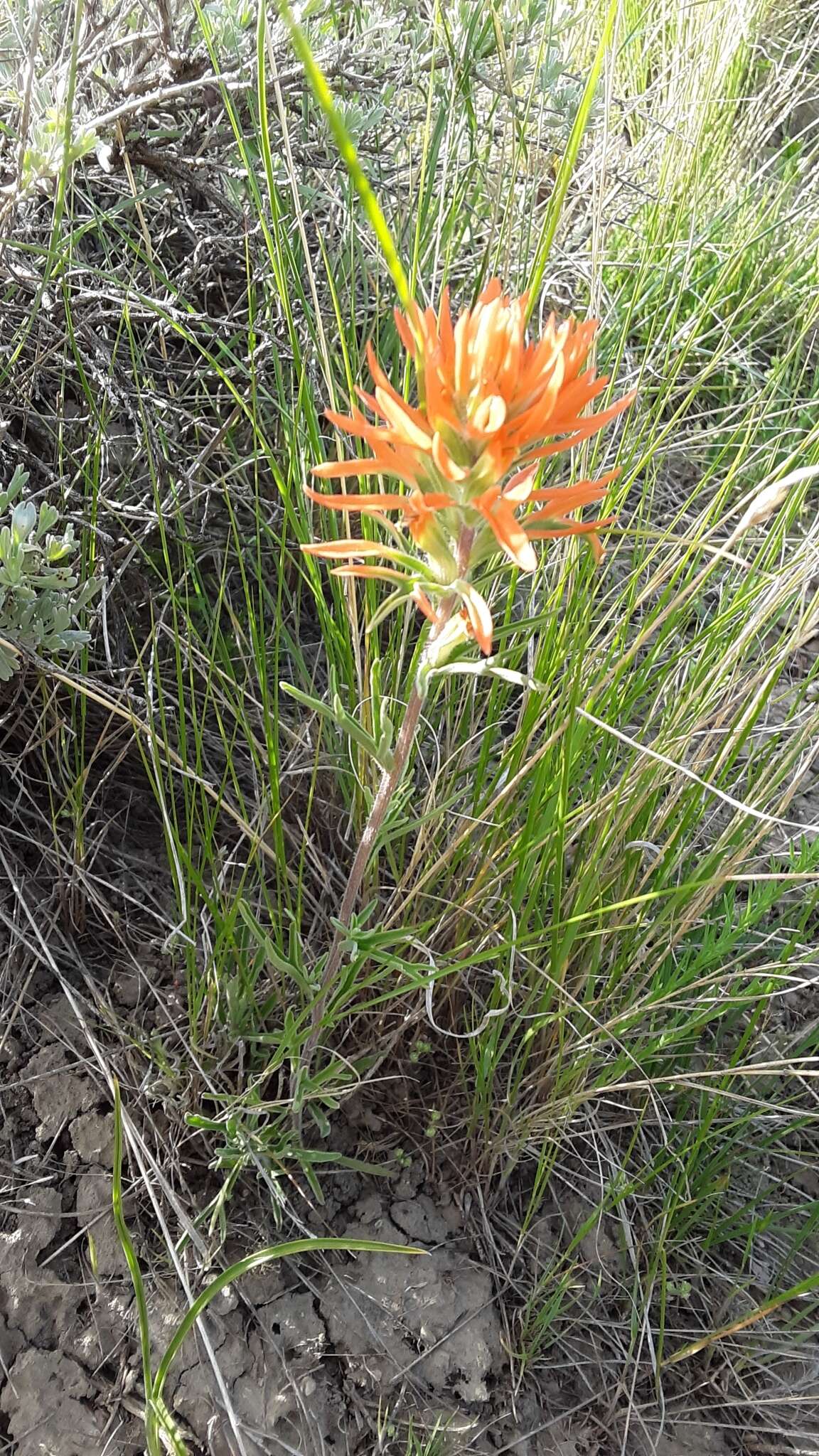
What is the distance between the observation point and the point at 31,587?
1192mm

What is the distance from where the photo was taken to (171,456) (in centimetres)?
154

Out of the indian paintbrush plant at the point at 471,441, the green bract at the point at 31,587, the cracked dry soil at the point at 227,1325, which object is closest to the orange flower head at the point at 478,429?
the indian paintbrush plant at the point at 471,441

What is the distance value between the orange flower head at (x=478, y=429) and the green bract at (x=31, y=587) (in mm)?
532

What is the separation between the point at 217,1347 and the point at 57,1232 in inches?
9.2

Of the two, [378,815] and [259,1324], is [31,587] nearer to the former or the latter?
[378,815]

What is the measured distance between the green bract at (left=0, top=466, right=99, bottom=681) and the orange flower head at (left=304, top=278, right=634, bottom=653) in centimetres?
53

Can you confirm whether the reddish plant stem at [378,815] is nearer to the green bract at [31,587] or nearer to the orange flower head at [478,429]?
the orange flower head at [478,429]

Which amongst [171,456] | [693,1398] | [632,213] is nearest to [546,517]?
[171,456]

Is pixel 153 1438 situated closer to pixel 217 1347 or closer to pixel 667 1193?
pixel 217 1347

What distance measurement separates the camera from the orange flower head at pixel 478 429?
27.8 inches

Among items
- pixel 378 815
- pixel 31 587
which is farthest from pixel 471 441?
pixel 31 587

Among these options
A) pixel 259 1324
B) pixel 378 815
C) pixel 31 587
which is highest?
pixel 31 587

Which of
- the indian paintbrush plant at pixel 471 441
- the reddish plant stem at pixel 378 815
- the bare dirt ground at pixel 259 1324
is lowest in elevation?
the bare dirt ground at pixel 259 1324

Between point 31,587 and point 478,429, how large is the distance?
71 centimetres
